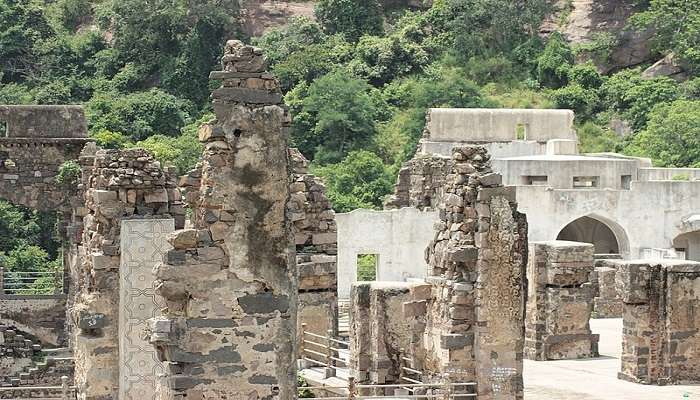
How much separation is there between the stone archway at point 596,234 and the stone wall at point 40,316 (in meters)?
12.1

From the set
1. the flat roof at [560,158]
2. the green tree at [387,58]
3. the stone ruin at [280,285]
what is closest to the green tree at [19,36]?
the green tree at [387,58]

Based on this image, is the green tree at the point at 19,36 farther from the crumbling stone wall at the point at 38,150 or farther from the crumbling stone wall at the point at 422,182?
the crumbling stone wall at the point at 422,182

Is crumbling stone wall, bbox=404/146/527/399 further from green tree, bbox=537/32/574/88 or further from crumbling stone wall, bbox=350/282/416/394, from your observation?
green tree, bbox=537/32/574/88

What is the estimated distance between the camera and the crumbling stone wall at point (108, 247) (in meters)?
16.2

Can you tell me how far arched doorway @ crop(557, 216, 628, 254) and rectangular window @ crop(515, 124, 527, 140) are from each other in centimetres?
430

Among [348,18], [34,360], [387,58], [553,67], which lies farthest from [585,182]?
[348,18]

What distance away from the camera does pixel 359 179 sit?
4572cm

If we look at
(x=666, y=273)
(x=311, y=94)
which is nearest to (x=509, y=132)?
(x=311, y=94)

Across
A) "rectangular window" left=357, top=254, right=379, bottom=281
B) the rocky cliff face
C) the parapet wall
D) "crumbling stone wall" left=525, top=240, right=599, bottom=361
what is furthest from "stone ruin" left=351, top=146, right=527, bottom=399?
the rocky cliff face

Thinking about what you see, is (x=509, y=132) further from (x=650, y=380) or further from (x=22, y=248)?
(x=650, y=380)

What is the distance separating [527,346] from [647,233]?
1493 cm

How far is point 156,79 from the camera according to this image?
56844 millimetres

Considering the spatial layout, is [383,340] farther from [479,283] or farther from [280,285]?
[280,285]

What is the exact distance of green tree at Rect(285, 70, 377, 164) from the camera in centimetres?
4903
